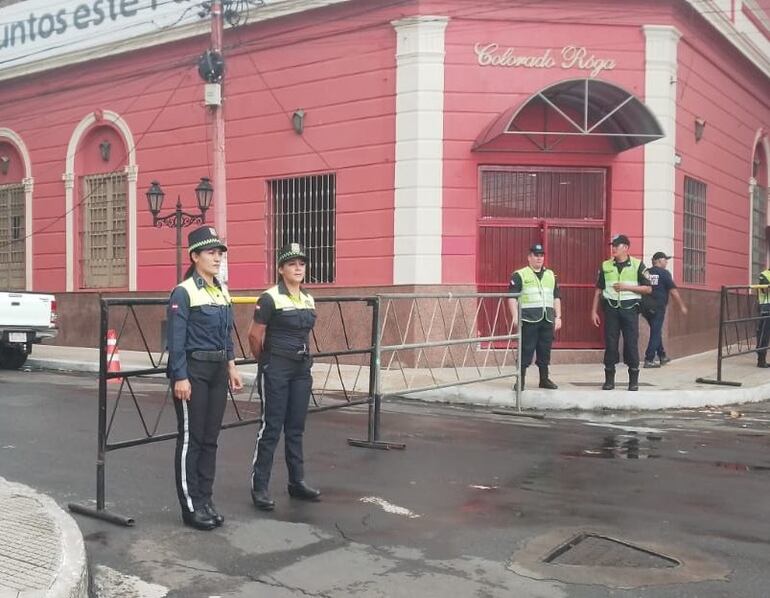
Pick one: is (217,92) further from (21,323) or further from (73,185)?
(73,185)

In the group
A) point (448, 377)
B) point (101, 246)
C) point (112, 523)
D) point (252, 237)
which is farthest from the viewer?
point (101, 246)

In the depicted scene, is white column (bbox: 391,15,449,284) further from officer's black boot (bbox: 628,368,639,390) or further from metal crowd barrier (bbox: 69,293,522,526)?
officer's black boot (bbox: 628,368,639,390)

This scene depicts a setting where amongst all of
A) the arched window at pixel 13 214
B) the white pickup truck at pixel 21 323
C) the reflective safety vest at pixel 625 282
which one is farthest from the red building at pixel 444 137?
the reflective safety vest at pixel 625 282

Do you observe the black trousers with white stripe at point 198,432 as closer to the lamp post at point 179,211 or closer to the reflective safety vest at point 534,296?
the reflective safety vest at point 534,296

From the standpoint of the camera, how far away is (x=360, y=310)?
1439 cm

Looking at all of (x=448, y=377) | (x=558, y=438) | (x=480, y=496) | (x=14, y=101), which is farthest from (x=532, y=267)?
(x=14, y=101)

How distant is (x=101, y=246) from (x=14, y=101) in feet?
14.6

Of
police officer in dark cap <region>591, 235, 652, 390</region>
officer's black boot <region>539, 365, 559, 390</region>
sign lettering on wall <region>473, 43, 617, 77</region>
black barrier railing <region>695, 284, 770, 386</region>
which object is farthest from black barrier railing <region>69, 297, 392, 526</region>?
sign lettering on wall <region>473, 43, 617, 77</region>

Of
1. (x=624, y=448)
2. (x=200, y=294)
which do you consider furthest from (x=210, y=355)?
(x=624, y=448)

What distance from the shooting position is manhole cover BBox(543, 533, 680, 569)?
15.6ft

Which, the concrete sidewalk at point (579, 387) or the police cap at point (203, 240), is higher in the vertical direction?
the police cap at point (203, 240)

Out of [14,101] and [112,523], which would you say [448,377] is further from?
[14,101]

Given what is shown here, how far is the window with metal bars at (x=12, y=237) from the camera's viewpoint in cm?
2064

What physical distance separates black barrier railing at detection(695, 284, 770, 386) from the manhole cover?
738cm
